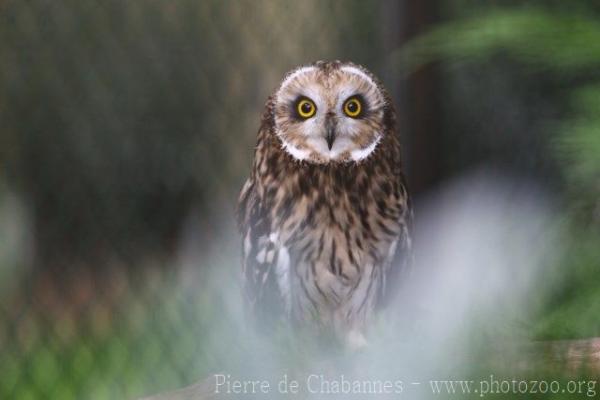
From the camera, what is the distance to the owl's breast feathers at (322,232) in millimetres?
1128

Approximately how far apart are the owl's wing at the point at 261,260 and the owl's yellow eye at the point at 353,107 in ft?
0.65

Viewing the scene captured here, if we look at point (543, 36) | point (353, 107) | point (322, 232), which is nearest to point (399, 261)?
point (322, 232)

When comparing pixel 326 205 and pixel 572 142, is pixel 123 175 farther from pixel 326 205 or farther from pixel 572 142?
pixel 572 142

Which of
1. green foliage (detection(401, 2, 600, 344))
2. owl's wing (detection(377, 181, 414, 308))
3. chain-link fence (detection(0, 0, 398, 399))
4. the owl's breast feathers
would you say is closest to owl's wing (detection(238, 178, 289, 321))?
the owl's breast feathers

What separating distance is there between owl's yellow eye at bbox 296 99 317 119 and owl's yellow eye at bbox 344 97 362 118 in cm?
3

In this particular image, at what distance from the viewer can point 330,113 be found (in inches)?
40.1

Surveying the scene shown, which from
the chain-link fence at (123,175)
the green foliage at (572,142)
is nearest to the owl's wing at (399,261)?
the chain-link fence at (123,175)

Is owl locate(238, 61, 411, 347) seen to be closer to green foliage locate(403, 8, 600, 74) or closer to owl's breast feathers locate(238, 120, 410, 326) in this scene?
owl's breast feathers locate(238, 120, 410, 326)

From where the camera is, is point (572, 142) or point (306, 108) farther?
point (306, 108)

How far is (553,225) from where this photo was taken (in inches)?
26.6

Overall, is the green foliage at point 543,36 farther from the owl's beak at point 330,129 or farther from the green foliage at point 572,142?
the owl's beak at point 330,129

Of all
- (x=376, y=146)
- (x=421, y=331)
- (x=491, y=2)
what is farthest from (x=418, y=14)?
(x=421, y=331)

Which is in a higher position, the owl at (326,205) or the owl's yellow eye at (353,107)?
the owl's yellow eye at (353,107)

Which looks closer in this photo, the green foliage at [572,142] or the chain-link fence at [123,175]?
the green foliage at [572,142]
